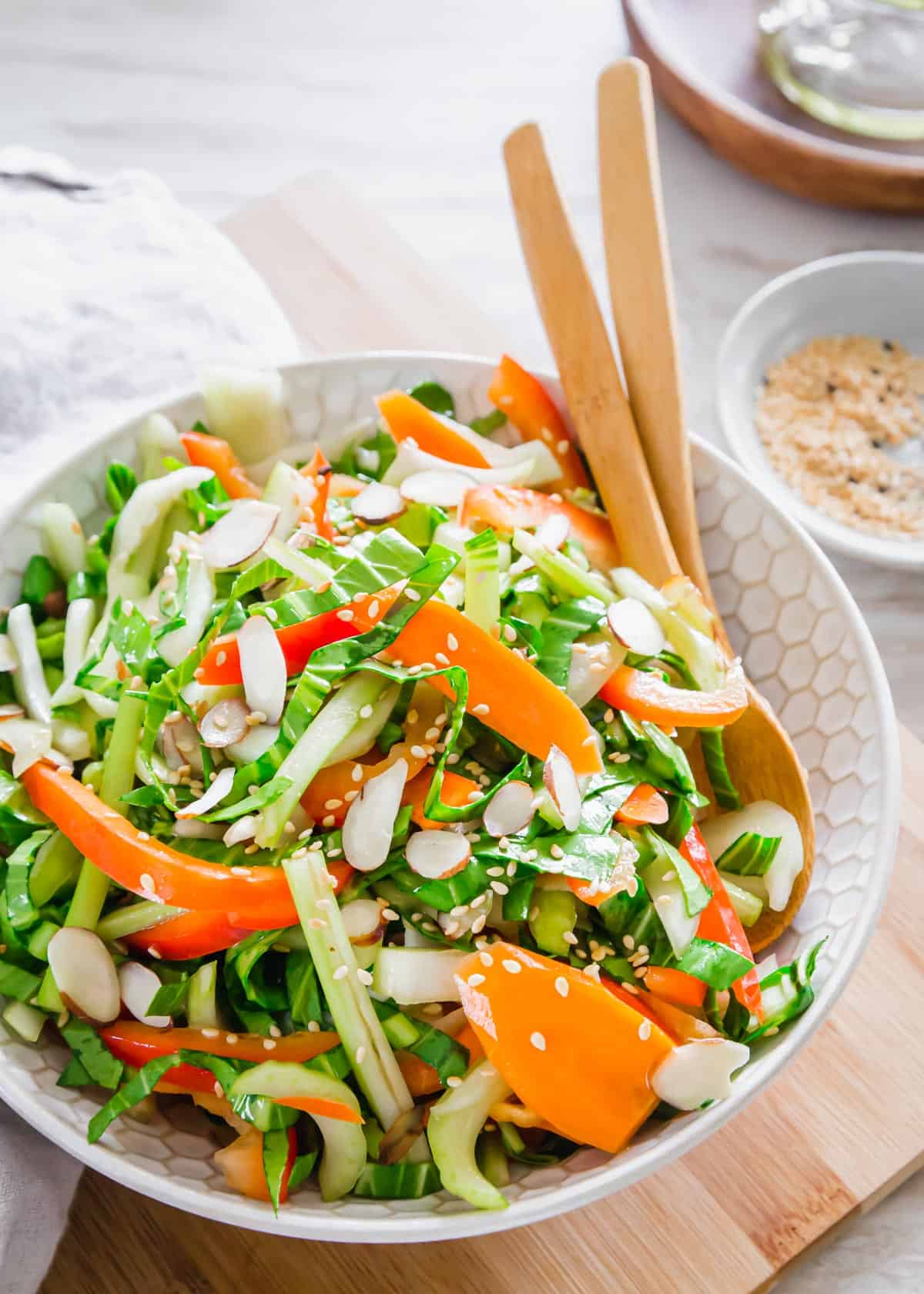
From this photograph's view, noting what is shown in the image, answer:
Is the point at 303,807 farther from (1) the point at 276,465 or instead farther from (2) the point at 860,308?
(2) the point at 860,308

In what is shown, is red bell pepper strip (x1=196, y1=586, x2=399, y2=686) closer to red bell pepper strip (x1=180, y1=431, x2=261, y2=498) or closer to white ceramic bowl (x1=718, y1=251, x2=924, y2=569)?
red bell pepper strip (x1=180, y1=431, x2=261, y2=498)

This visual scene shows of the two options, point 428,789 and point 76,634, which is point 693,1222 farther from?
point 76,634

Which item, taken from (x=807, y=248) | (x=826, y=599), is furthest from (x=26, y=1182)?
(x=807, y=248)

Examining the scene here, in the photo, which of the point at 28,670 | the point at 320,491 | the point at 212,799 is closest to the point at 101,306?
the point at 320,491

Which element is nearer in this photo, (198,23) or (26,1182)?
(26,1182)

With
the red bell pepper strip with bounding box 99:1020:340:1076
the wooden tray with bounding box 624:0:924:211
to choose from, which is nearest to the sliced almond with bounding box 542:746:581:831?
the red bell pepper strip with bounding box 99:1020:340:1076
